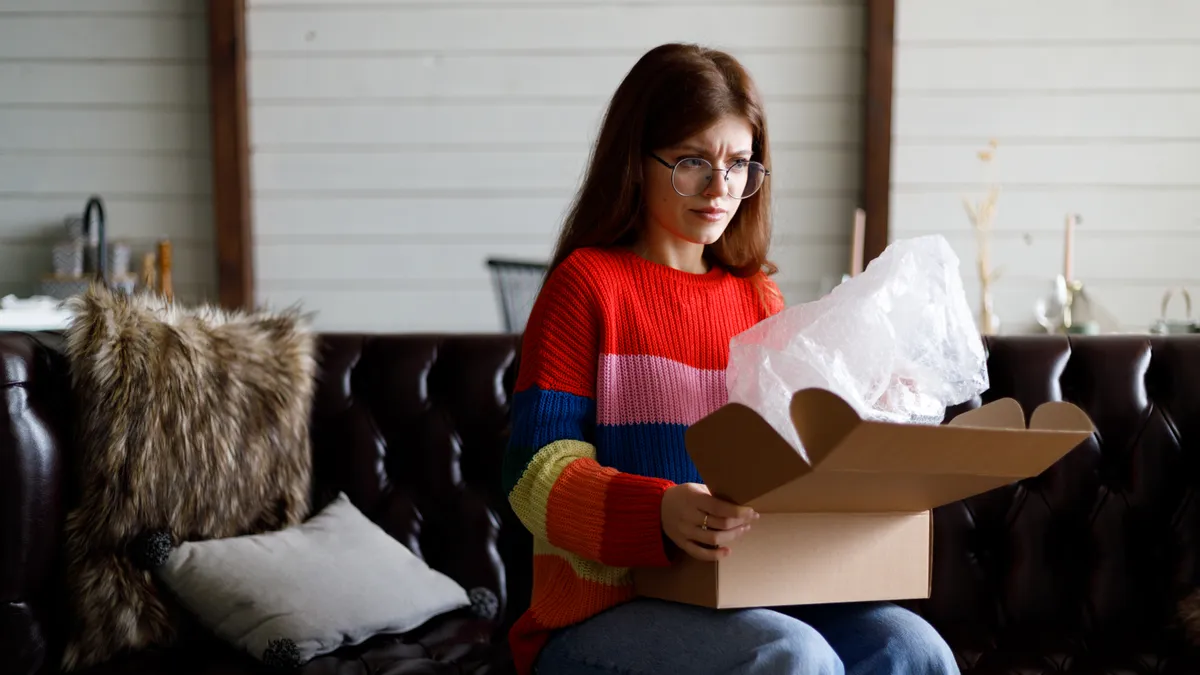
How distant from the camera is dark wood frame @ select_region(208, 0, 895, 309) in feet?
11.4

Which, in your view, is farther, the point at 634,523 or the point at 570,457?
the point at 570,457

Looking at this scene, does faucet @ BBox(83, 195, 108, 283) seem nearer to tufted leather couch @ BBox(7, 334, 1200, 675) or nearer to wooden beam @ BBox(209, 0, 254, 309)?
wooden beam @ BBox(209, 0, 254, 309)

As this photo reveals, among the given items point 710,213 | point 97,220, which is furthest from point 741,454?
point 97,220

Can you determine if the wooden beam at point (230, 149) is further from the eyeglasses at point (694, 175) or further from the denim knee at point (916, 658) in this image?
the denim knee at point (916, 658)

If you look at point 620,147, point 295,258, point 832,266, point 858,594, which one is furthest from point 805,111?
point 858,594

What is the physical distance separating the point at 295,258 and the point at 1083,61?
2639 millimetres

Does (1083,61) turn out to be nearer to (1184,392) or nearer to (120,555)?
(1184,392)

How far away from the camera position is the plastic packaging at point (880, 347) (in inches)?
45.8

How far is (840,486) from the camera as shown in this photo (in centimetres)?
105

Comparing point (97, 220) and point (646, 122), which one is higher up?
→ point (646, 122)

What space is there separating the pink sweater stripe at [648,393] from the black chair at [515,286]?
173cm

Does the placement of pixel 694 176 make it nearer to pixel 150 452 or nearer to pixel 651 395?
pixel 651 395

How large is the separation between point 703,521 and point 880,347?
275 millimetres

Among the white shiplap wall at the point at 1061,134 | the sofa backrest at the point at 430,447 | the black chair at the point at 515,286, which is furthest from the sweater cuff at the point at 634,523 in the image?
the white shiplap wall at the point at 1061,134
